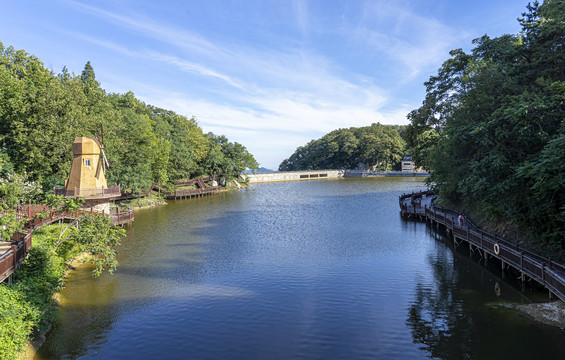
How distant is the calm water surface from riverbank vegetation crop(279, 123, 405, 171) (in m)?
104

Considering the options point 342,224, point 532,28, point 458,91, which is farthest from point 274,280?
point 458,91

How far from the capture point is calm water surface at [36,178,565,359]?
14102 millimetres

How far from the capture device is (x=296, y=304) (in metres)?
18.3

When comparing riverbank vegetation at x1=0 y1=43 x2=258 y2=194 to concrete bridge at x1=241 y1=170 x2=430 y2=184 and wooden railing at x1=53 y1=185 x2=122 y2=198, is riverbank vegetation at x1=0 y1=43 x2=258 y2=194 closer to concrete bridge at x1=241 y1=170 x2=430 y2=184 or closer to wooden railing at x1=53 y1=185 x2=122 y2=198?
wooden railing at x1=53 y1=185 x2=122 y2=198

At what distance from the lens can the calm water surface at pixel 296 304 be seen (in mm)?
14102

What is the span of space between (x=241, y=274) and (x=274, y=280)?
2746 mm

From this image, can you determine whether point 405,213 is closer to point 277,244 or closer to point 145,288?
point 277,244

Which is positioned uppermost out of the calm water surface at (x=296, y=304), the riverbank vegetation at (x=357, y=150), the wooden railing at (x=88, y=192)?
the riverbank vegetation at (x=357, y=150)

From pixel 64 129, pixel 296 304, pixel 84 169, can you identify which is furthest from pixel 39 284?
pixel 64 129

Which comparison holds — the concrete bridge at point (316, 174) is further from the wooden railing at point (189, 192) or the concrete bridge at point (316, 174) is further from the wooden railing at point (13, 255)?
the wooden railing at point (13, 255)

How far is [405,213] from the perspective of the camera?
45.4 metres

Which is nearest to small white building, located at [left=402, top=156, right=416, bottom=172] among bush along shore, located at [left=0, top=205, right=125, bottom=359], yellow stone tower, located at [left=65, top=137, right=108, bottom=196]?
yellow stone tower, located at [left=65, top=137, right=108, bottom=196]

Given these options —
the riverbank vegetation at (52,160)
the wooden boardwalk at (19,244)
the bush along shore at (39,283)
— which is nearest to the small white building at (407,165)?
the riverbank vegetation at (52,160)

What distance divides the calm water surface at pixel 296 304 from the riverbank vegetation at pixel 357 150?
10373 centimetres
